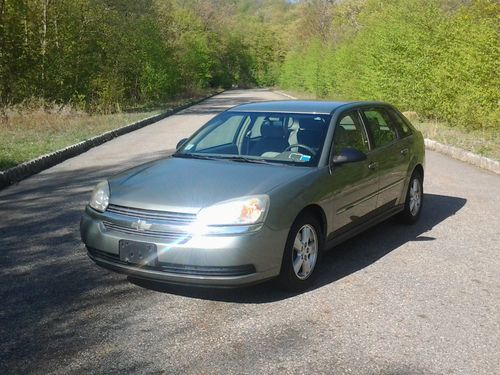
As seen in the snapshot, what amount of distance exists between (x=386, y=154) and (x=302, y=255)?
1964mm

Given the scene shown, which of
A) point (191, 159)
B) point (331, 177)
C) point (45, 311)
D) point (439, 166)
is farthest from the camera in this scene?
point (439, 166)

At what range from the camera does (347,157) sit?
4.96 m

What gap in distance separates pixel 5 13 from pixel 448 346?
19.5 metres

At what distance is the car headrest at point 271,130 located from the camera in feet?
17.4

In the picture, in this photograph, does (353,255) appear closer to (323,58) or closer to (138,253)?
(138,253)

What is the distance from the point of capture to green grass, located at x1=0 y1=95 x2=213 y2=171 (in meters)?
12.2

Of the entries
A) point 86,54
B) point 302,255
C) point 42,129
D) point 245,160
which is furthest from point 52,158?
point 86,54

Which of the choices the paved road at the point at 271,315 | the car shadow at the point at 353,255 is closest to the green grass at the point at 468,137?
the car shadow at the point at 353,255

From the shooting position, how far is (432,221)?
704 cm

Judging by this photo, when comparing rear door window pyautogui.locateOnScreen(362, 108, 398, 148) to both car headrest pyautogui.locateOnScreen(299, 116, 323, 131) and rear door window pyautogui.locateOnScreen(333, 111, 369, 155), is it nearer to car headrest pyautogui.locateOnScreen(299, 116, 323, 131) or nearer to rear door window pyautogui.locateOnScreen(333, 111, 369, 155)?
rear door window pyautogui.locateOnScreen(333, 111, 369, 155)

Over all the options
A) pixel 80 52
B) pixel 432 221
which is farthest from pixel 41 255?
pixel 80 52

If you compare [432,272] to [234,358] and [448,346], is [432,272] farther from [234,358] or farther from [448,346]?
[234,358]

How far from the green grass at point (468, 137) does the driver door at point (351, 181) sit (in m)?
7.36

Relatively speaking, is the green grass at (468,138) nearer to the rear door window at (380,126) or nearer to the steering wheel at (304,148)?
the rear door window at (380,126)
